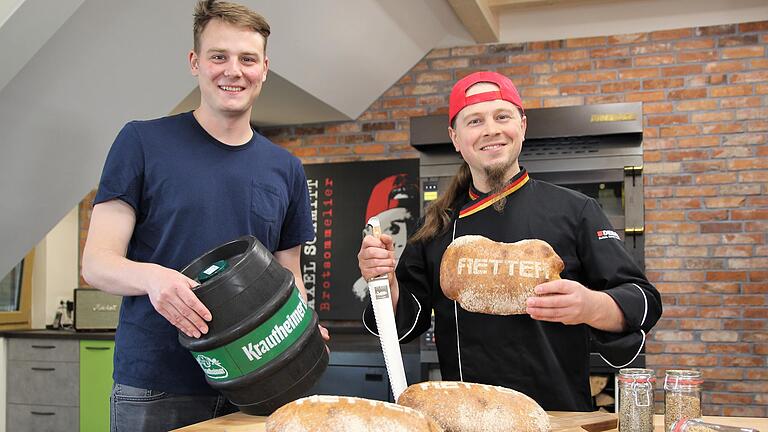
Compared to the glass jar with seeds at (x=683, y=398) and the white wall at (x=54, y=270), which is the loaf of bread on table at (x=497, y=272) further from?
the white wall at (x=54, y=270)

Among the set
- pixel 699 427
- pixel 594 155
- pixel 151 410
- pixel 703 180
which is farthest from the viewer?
pixel 703 180

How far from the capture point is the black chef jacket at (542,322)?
1.66 meters

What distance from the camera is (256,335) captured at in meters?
1.29

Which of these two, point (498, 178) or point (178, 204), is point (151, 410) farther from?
point (498, 178)

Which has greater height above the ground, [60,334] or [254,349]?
[254,349]

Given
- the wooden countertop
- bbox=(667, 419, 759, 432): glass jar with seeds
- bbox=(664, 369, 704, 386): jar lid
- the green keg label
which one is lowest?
the wooden countertop

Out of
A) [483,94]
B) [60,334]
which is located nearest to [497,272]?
[483,94]

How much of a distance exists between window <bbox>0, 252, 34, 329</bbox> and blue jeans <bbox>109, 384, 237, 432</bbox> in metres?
3.62

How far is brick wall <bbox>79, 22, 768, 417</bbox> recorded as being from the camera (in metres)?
3.71

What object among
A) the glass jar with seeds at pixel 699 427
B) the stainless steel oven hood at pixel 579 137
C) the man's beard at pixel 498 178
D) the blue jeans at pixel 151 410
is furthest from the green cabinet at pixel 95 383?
the glass jar with seeds at pixel 699 427

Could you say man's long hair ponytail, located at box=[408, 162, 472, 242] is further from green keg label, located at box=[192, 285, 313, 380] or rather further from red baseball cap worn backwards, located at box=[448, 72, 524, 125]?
green keg label, located at box=[192, 285, 313, 380]

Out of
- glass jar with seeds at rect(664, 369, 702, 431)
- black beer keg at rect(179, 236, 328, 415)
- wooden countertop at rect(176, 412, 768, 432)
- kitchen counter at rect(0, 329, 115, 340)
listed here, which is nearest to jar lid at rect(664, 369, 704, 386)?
glass jar with seeds at rect(664, 369, 702, 431)

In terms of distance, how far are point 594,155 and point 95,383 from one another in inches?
120

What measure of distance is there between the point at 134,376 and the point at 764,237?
3.25m
